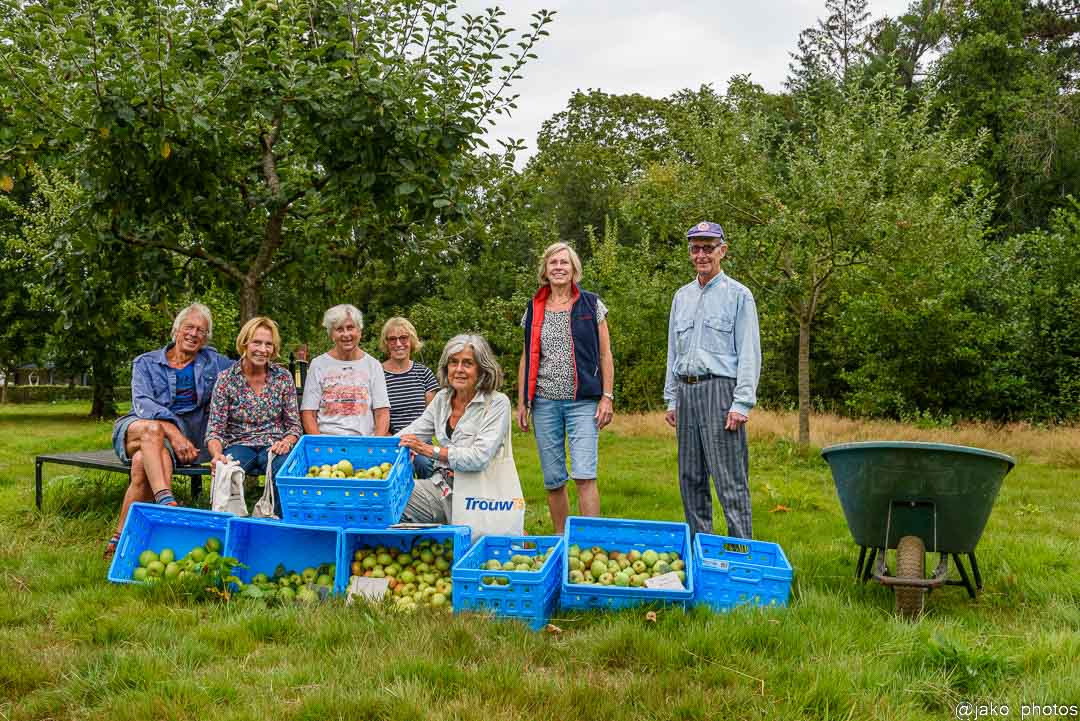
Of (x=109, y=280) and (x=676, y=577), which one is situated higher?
(x=109, y=280)

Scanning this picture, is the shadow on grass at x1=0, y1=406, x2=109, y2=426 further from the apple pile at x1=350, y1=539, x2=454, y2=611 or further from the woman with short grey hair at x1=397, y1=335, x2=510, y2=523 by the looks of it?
the apple pile at x1=350, y1=539, x2=454, y2=611

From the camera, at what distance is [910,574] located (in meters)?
4.41

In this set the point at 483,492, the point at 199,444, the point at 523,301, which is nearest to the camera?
the point at 483,492

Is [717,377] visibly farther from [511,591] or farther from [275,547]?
[275,547]

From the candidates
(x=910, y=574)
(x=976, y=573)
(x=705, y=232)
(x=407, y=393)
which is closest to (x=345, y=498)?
(x=407, y=393)

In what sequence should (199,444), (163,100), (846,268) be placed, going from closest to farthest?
(163,100) → (199,444) → (846,268)

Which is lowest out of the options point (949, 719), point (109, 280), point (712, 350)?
point (949, 719)

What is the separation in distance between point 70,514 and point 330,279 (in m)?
A: 2.80

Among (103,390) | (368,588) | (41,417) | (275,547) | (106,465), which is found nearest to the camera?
(368,588)

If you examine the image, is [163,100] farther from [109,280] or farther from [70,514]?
[70,514]

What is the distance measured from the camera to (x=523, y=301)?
67.4 ft

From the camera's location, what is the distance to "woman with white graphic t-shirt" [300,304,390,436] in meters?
6.09

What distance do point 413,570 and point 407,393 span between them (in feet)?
6.77

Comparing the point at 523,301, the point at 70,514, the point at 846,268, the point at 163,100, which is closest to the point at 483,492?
the point at 163,100
